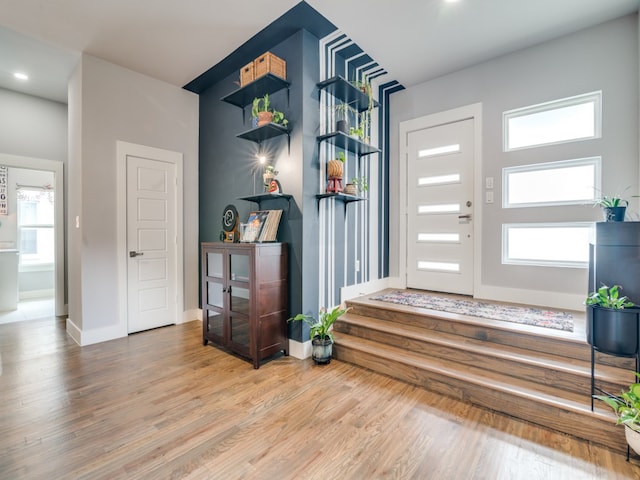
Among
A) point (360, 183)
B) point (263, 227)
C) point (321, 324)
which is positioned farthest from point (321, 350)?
point (360, 183)

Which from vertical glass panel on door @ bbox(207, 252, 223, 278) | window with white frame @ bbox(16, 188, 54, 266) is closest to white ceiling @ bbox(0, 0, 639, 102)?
vertical glass panel on door @ bbox(207, 252, 223, 278)

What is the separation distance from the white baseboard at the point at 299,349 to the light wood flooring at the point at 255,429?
0.16 metres

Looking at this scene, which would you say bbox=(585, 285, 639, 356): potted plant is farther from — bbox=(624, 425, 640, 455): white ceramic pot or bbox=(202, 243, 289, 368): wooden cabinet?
bbox=(202, 243, 289, 368): wooden cabinet

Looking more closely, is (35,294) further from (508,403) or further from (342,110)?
(508,403)

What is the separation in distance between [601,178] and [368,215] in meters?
2.21

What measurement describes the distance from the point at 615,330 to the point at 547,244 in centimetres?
170

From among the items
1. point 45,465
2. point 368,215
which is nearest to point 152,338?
point 45,465

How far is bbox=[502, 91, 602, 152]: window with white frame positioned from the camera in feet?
9.14

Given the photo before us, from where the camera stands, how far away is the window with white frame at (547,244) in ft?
9.40

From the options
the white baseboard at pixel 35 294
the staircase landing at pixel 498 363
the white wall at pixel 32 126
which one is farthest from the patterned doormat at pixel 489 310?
the white baseboard at pixel 35 294

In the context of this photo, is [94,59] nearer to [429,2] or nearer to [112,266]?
[112,266]

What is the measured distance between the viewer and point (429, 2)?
8.00ft

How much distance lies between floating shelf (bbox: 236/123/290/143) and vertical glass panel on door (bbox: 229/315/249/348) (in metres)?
1.74

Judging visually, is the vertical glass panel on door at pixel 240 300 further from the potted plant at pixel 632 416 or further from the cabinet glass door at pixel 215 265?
the potted plant at pixel 632 416
